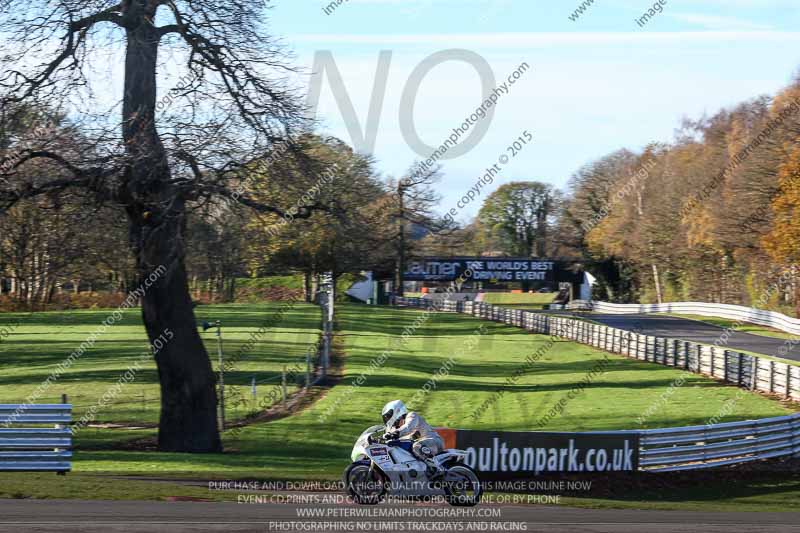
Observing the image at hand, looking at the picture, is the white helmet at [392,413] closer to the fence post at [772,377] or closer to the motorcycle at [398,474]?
the motorcycle at [398,474]

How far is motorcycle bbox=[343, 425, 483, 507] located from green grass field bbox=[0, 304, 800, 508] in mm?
2794

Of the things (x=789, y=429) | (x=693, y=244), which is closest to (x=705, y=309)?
(x=693, y=244)

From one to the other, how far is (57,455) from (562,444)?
8.44m

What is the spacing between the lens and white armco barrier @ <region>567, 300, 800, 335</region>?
172 feet

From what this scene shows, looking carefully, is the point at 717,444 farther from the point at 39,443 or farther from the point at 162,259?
the point at 39,443

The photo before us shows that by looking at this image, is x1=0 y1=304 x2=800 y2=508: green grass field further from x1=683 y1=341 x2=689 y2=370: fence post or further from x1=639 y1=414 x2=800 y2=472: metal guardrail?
x1=639 y1=414 x2=800 y2=472: metal guardrail

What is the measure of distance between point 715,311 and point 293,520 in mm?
60161

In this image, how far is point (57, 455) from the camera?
14.7m

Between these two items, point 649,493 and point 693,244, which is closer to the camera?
point 649,493

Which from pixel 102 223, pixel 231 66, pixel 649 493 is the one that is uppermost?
pixel 231 66

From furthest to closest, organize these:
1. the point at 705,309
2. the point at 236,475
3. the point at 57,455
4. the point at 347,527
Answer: the point at 705,309 < the point at 236,475 < the point at 57,455 < the point at 347,527

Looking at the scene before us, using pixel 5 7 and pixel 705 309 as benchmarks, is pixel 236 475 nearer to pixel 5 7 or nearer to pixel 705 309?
pixel 5 7

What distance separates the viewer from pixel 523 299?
3669 inches

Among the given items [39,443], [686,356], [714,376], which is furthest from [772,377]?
[39,443]
